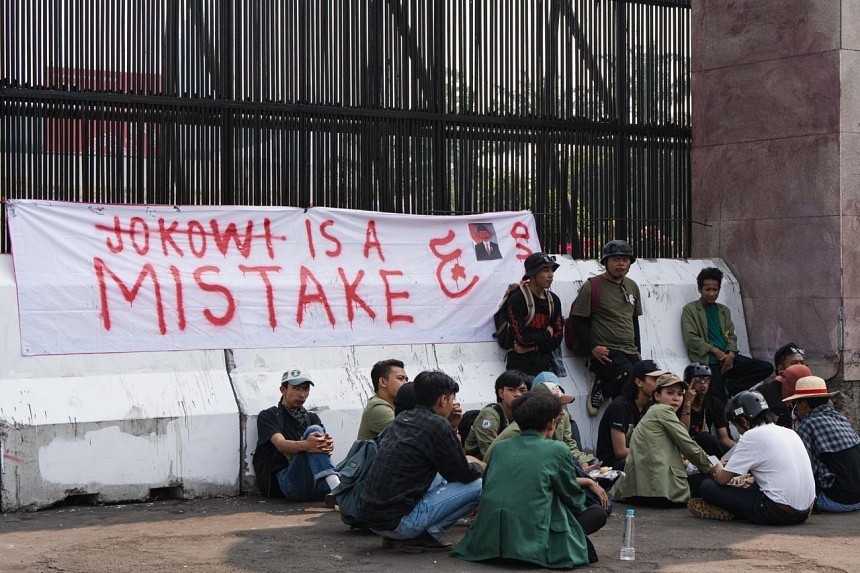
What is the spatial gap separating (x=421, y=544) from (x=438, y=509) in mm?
292

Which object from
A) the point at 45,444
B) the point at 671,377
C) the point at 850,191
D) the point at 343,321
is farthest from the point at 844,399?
the point at 45,444

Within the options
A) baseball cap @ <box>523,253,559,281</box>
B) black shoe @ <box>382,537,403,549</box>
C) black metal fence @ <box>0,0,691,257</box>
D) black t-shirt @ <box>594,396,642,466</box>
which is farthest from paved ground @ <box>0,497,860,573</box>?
black metal fence @ <box>0,0,691,257</box>

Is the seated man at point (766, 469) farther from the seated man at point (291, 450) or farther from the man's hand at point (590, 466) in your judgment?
the seated man at point (291, 450)

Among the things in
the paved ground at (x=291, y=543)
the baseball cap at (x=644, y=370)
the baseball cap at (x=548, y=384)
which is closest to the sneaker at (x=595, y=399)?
the baseball cap at (x=644, y=370)

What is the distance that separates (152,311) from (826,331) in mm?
6814

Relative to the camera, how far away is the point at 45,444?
952 centimetres

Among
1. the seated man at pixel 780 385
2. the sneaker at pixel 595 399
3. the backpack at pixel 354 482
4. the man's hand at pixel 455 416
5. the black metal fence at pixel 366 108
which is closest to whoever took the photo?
the backpack at pixel 354 482

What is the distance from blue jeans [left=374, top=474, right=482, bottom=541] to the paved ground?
0.56 ft

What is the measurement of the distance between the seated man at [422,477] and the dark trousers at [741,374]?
219 inches

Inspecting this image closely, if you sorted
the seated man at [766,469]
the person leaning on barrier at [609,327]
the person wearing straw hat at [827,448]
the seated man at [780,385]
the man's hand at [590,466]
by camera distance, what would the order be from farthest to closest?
the person leaning on barrier at [609,327]
the seated man at [780,385]
the man's hand at [590,466]
the person wearing straw hat at [827,448]
the seated man at [766,469]

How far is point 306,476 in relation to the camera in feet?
32.3

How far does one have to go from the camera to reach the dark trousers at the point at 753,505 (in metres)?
9.09

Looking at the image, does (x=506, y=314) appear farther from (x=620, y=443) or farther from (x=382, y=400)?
(x=382, y=400)

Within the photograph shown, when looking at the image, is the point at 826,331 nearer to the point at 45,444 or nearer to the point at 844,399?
the point at 844,399
